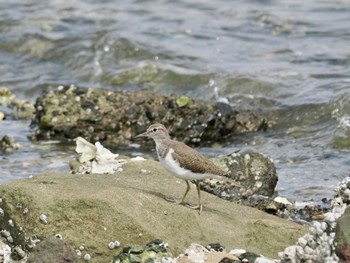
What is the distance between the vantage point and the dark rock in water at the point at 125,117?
38.6 ft

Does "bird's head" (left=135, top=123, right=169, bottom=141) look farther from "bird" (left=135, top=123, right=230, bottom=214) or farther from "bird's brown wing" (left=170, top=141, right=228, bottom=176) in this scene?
"bird's brown wing" (left=170, top=141, right=228, bottom=176)

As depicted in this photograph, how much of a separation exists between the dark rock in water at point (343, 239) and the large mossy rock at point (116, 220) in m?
1.07

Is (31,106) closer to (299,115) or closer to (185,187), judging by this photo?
(299,115)

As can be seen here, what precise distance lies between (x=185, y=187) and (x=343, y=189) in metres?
1.39

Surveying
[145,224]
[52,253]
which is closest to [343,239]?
[145,224]

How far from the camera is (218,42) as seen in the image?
16422mm

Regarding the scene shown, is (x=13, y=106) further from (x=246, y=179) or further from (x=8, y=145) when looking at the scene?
(x=246, y=179)

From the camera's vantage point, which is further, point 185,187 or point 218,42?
point 218,42

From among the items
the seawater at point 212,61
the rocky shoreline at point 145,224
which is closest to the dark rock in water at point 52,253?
the rocky shoreline at point 145,224

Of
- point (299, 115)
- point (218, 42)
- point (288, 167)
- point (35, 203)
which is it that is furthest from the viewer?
point (218, 42)

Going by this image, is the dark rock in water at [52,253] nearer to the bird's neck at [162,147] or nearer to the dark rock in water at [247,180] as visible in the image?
the bird's neck at [162,147]

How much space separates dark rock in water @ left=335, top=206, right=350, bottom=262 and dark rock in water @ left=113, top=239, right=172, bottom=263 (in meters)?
1.25

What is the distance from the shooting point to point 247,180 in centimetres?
890

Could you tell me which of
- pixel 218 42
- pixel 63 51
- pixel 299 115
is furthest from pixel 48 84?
pixel 299 115
